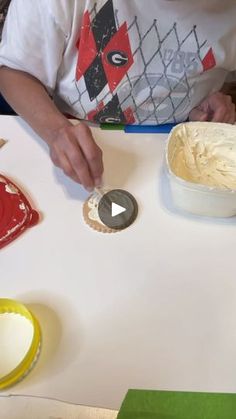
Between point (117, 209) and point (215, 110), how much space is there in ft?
1.00

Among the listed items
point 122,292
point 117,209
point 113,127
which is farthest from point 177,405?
point 113,127

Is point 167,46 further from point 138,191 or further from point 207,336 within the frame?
point 207,336

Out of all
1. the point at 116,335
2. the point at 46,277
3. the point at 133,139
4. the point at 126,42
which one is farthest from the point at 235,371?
the point at 126,42

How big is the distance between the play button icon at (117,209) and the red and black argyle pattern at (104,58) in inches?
7.7

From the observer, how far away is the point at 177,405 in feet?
1.81

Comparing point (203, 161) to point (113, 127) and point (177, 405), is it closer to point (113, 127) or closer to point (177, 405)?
point (113, 127)

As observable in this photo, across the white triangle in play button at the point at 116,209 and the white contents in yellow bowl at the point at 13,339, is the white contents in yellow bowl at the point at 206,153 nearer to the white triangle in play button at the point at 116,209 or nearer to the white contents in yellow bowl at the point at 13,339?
the white triangle in play button at the point at 116,209

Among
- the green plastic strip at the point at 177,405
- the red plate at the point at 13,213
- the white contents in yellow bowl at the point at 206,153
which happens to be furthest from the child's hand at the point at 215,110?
the green plastic strip at the point at 177,405

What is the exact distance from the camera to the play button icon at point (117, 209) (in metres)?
0.69

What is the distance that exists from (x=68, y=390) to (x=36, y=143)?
42 centimetres

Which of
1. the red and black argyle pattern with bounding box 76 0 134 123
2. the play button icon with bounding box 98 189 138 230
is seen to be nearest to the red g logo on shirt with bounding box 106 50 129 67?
the red and black argyle pattern with bounding box 76 0 134 123

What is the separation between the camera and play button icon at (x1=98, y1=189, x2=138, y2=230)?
0.69 m

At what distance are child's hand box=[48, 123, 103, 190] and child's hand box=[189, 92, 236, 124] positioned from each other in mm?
265

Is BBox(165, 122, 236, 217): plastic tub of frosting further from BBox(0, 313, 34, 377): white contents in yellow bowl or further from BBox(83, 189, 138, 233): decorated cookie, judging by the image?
BBox(0, 313, 34, 377): white contents in yellow bowl
